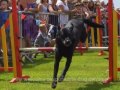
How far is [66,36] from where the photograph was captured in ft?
21.9

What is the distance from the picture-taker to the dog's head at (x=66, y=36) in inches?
260

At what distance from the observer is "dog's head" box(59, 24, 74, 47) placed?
661cm

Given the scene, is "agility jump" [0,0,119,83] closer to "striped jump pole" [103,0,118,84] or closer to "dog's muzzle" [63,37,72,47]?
"striped jump pole" [103,0,118,84]

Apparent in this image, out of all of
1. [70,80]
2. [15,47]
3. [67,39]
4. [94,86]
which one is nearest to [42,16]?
[15,47]

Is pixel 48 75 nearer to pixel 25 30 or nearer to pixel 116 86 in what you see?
pixel 116 86

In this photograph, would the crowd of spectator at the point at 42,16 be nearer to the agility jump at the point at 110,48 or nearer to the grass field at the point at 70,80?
the grass field at the point at 70,80

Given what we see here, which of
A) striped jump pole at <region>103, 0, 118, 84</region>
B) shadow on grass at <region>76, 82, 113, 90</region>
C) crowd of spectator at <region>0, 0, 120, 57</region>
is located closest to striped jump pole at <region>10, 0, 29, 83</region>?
shadow on grass at <region>76, 82, 113, 90</region>

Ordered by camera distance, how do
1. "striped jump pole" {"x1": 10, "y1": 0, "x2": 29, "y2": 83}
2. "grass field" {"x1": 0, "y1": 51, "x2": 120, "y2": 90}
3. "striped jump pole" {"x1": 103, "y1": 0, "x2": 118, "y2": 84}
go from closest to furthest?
"grass field" {"x1": 0, "y1": 51, "x2": 120, "y2": 90}
"striped jump pole" {"x1": 103, "y1": 0, "x2": 118, "y2": 84}
"striped jump pole" {"x1": 10, "y1": 0, "x2": 29, "y2": 83}

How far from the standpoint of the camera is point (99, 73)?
29.0 feet

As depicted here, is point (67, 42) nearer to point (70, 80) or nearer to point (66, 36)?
point (66, 36)

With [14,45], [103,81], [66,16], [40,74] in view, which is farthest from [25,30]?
[103,81]

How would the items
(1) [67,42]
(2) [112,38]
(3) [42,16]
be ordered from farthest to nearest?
(3) [42,16] < (2) [112,38] < (1) [67,42]

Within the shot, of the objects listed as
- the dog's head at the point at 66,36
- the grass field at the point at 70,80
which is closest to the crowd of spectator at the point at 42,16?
the grass field at the point at 70,80

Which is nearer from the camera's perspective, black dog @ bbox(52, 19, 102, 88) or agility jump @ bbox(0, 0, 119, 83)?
black dog @ bbox(52, 19, 102, 88)
